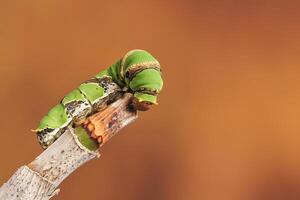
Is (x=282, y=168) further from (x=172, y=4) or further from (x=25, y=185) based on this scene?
(x=25, y=185)

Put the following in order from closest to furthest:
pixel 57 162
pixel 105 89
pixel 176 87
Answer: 1. pixel 57 162
2. pixel 105 89
3. pixel 176 87

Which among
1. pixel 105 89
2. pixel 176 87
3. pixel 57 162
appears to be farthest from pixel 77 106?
pixel 176 87

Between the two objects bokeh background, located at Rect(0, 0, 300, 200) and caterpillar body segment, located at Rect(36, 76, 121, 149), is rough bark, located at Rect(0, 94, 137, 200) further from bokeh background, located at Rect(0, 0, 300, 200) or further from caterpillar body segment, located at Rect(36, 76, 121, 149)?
bokeh background, located at Rect(0, 0, 300, 200)

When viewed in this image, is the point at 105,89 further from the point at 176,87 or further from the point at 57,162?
the point at 176,87

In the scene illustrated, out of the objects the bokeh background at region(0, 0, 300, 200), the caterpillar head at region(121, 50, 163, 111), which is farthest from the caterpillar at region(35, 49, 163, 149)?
the bokeh background at region(0, 0, 300, 200)

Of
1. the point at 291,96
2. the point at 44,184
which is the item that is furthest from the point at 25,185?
the point at 291,96
